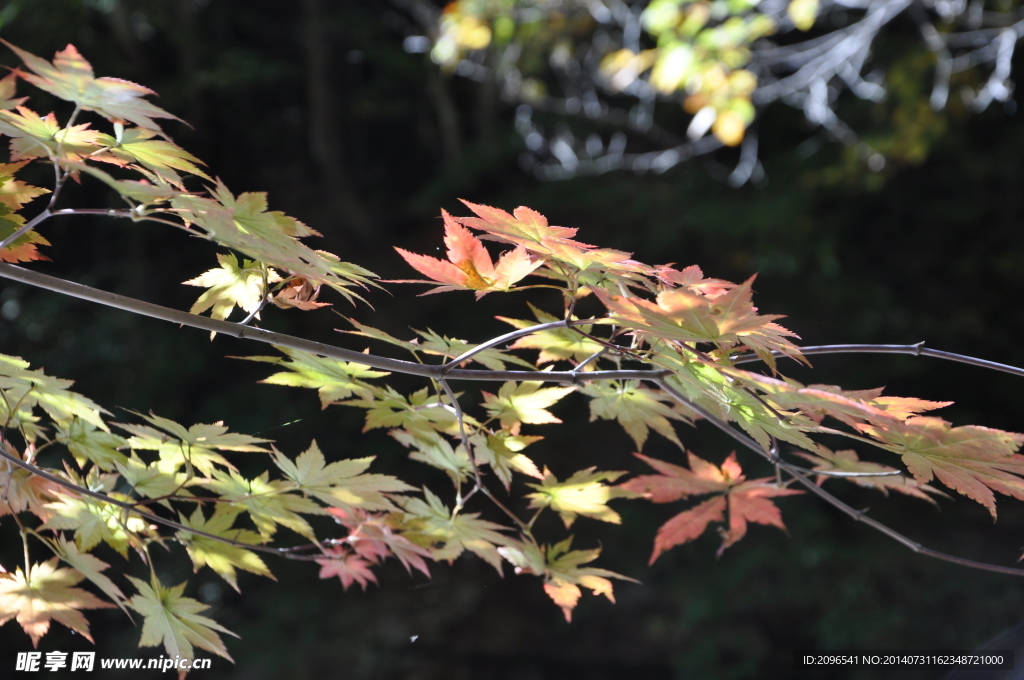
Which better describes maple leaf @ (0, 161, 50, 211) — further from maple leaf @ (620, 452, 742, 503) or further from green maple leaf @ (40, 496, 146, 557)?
maple leaf @ (620, 452, 742, 503)

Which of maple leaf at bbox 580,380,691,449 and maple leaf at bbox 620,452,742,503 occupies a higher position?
maple leaf at bbox 580,380,691,449

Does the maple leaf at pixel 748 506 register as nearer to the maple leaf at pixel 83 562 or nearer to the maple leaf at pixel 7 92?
the maple leaf at pixel 83 562

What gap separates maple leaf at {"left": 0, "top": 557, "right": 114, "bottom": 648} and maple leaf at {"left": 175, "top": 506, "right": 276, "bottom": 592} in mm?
78

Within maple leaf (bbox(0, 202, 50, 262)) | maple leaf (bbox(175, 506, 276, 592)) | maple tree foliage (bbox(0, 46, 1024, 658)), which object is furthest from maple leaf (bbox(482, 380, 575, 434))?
maple leaf (bbox(0, 202, 50, 262))

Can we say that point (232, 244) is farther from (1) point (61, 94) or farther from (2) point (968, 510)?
(2) point (968, 510)

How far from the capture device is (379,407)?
56 cm

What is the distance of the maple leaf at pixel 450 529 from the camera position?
61 centimetres

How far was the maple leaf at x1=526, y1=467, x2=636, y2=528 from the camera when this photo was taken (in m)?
0.61

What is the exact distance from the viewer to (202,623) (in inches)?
23.0

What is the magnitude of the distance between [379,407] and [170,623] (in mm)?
236

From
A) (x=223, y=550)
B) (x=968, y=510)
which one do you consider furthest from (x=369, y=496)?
(x=968, y=510)

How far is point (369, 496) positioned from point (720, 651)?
6.71ft

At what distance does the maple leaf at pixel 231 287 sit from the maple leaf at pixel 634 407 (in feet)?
0.86

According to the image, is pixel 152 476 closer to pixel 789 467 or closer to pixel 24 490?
pixel 24 490
